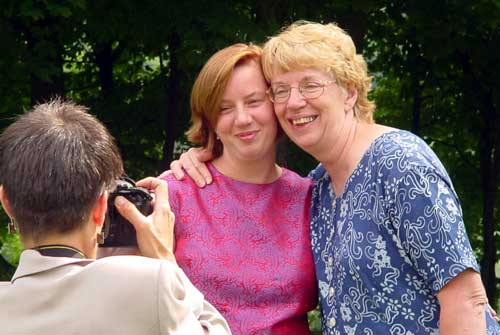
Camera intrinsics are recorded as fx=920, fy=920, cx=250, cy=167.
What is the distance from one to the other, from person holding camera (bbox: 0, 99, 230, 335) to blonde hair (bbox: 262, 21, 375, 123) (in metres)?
1.10

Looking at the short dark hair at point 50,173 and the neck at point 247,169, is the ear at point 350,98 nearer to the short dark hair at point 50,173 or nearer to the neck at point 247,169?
the neck at point 247,169

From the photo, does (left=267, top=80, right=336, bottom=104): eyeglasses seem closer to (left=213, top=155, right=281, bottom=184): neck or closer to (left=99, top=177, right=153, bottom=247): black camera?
(left=213, top=155, right=281, bottom=184): neck

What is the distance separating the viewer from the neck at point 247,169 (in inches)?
131

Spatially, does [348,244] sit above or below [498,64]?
above

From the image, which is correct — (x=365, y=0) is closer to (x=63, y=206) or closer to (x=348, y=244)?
(x=348, y=244)

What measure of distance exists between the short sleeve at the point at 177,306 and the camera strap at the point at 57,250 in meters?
0.21

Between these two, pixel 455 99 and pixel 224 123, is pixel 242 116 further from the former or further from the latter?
pixel 455 99

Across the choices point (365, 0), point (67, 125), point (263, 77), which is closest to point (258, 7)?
point (365, 0)

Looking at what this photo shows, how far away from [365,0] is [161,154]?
10.3ft

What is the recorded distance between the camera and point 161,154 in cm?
926

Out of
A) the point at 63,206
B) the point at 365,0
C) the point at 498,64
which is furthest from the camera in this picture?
the point at 498,64

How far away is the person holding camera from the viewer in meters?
2.07

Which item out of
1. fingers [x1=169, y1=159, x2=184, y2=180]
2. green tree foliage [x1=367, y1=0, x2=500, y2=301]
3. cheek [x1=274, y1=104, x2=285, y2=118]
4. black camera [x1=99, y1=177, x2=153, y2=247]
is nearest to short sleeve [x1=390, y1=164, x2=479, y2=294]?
cheek [x1=274, y1=104, x2=285, y2=118]

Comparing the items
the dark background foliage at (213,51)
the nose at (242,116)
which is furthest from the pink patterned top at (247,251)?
the dark background foliage at (213,51)
